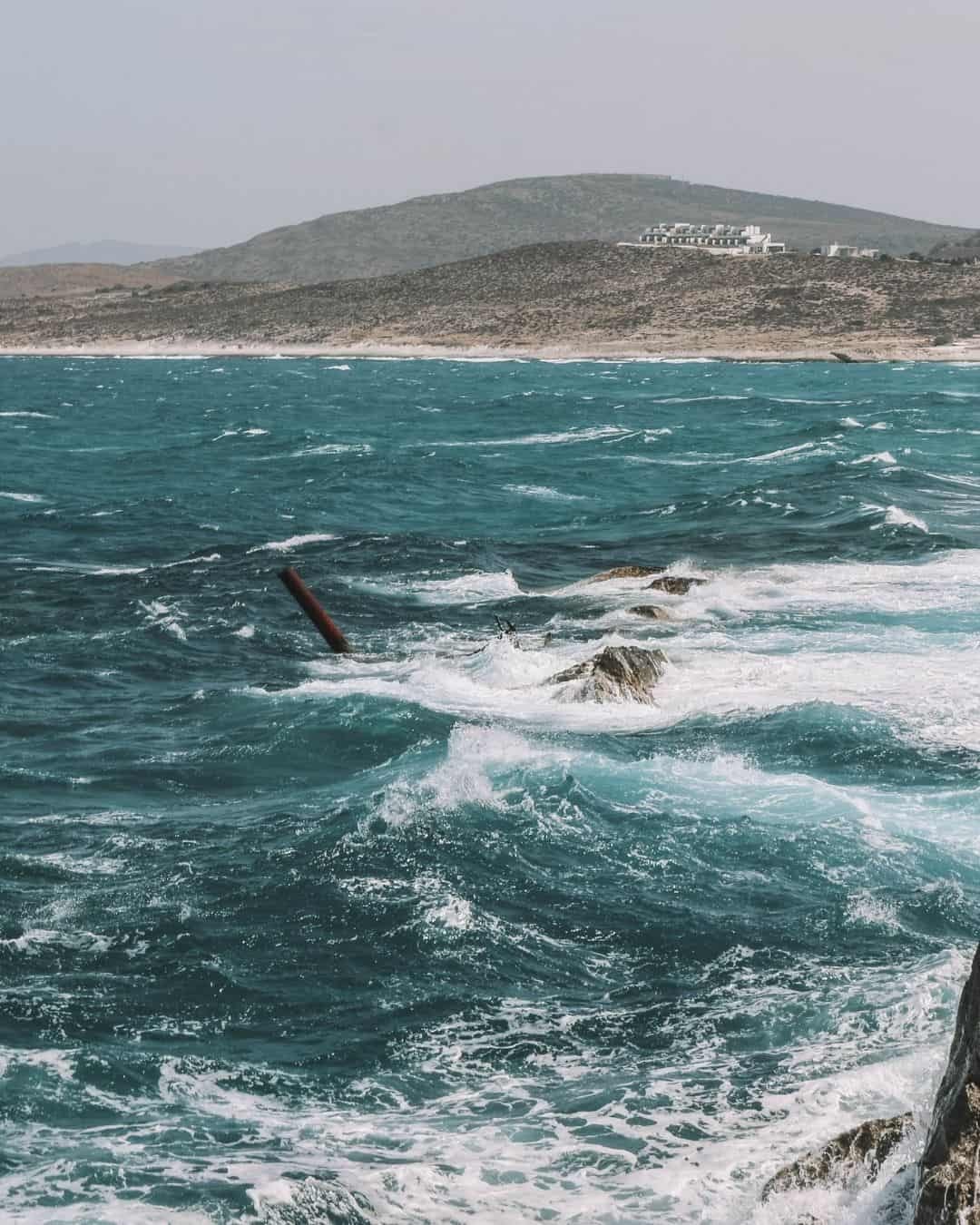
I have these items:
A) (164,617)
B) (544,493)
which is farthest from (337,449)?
(164,617)

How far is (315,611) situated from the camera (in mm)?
22359

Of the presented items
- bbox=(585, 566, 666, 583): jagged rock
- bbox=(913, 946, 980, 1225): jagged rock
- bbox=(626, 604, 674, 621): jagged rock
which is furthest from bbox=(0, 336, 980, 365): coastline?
bbox=(913, 946, 980, 1225): jagged rock

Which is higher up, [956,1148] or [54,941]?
[956,1148]

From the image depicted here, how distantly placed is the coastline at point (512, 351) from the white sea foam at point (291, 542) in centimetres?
7815

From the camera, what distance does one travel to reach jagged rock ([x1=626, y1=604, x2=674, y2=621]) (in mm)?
24672

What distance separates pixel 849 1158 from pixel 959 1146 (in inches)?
55.5

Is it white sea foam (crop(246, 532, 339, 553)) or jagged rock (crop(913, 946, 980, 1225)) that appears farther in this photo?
white sea foam (crop(246, 532, 339, 553))

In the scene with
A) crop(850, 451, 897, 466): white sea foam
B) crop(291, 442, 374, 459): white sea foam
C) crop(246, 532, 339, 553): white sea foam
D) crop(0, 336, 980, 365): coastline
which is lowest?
crop(246, 532, 339, 553): white sea foam

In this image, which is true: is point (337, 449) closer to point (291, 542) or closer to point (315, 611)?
point (291, 542)

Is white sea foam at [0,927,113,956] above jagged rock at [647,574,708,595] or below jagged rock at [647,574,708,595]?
below

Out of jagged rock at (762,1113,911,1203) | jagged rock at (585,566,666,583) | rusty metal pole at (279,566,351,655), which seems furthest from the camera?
jagged rock at (585,566,666,583)

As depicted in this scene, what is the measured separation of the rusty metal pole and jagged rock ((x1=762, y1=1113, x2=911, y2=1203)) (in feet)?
49.2

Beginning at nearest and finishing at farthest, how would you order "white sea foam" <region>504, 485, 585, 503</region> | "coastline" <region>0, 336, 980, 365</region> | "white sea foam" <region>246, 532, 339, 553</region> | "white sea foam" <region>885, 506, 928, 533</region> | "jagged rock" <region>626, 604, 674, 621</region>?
"jagged rock" <region>626, 604, 674, 621</region>, "white sea foam" <region>246, 532, 339, 553</region>, "white sea foam" <region>885, 506, 928, 533</region>, "white sea foam" <region>504, 485, 585, 503</region>, "coastline" <region>0, 336, 980, 365</region>

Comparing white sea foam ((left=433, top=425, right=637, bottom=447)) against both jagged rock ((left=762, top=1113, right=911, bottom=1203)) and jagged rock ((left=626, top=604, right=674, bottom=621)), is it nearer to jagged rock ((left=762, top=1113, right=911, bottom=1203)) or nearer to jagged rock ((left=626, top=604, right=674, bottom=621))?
jagged rock ((left=626, top=604, right=674, bottom=621))
